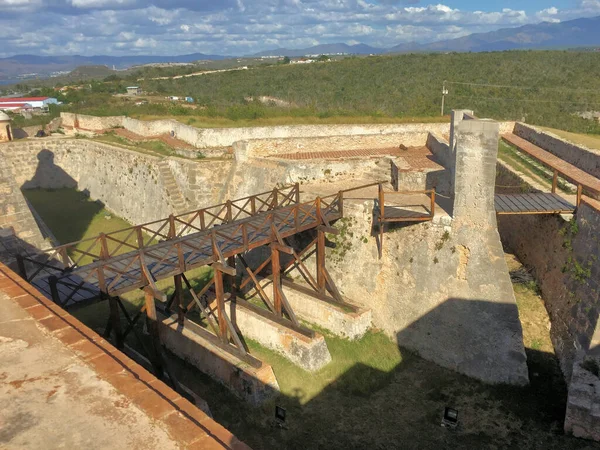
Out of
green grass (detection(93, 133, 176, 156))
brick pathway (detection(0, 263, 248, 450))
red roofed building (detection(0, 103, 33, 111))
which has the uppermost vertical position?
red roofed building (detection(0, 103, 33, 111))

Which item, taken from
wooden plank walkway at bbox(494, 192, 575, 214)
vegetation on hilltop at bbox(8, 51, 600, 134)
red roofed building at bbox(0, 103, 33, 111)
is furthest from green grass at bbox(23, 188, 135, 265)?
red roofed building at bbox(0, 103, 33, 111)

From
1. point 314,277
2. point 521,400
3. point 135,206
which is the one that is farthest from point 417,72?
point 521,400

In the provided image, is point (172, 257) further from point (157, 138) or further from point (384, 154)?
point (157, 138)

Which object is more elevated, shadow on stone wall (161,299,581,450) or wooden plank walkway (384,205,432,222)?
wooden plank walkway (384,205,432,222)

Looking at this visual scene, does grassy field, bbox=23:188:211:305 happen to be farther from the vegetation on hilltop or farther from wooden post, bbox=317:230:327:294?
wooden post, bbox=317:230:327:294

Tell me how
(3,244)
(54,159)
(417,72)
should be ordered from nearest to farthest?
(3,244) → (54,159) → (417,72)

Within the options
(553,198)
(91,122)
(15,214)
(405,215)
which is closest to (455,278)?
(405,215)

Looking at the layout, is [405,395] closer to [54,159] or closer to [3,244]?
[3,244]
